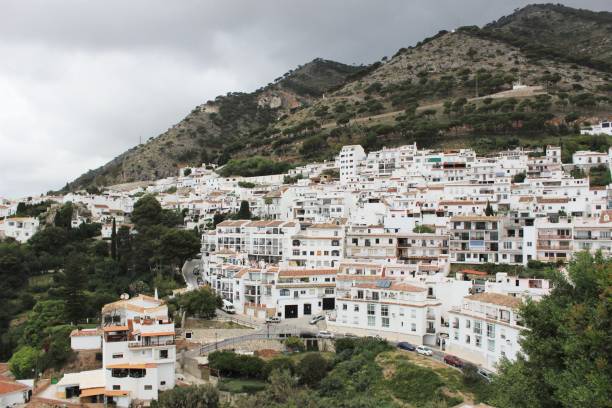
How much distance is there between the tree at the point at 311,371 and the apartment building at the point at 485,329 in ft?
23.2

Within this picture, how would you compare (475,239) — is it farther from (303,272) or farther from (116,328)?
(116,328)

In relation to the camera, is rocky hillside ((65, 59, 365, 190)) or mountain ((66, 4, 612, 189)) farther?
rocky hillside ((65, 59, 365, 190))

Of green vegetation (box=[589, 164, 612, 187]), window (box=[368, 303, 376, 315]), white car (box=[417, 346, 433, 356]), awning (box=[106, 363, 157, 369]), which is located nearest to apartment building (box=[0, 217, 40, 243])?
awning (box=[106, 363, 157, 369])

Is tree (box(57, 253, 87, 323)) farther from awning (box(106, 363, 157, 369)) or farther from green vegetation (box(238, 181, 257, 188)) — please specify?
green vegetation (box(238, 181, 257, 188))

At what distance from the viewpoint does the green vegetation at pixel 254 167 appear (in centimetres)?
8225

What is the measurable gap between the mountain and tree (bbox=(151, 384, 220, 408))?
56265mm

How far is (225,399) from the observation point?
28.7m

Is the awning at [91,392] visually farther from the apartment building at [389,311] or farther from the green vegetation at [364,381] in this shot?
the apartment building at [389,311]

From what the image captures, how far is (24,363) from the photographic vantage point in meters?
35.4

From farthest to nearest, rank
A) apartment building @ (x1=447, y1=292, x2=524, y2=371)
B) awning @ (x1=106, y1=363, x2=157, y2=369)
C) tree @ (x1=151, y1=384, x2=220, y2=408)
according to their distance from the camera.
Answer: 1. awning @ (x1=106, y1=363, x2=157, y2=369)
2. apartment building @ (x1=447, y1=292, x2=524, y2=371)
3. tree @ (x1=151, y1=384, x2=220, y2=408)

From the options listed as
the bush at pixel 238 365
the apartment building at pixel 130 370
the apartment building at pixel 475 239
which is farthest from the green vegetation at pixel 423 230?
the apartment building at pixel 130 370

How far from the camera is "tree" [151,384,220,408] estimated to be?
2559cm

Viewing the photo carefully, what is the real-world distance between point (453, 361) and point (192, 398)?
501 inches

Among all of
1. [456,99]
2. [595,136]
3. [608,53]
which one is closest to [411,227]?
[595,136]
